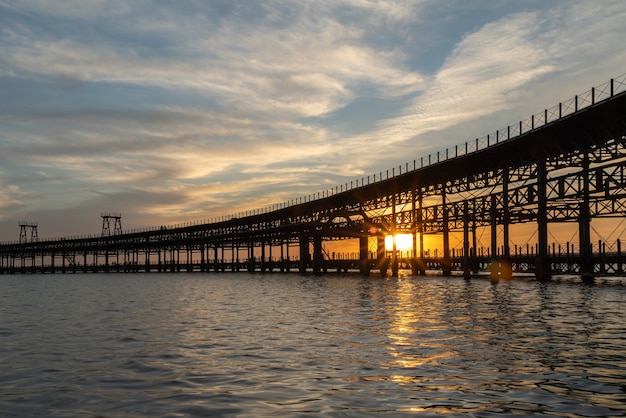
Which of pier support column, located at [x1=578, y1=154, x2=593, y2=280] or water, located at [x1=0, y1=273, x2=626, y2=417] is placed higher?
pier support column, located at [x1=578, y1=154, x2=593, y2=280]

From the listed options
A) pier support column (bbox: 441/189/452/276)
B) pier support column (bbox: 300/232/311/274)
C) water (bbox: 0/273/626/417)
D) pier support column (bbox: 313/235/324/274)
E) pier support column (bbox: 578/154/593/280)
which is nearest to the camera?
water (bbox: 0/273/626/417)

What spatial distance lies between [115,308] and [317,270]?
9315cm

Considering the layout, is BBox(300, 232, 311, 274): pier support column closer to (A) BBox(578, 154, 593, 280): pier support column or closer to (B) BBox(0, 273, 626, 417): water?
(A) BBox(578, 154, 593, 280): pier support column

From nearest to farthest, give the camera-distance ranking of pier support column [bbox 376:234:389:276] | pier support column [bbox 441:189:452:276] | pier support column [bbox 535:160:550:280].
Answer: pier support column [bbox 535:160:550:280] < pier support column [bbox 441:189:452:276] < pier support column [bbox 376:234:389:276]

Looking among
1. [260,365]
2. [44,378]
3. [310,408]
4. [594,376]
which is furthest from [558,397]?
[44,378]

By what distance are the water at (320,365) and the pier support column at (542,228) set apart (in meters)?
36.3

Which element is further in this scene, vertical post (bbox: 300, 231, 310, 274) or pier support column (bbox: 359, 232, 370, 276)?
vertical post (bbox: 300, 231, 310, 274)

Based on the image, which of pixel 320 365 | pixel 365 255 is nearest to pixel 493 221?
pixel 365 255

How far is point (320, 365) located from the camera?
1686cm

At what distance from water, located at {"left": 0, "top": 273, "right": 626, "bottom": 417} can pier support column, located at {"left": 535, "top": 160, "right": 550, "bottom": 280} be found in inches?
1429

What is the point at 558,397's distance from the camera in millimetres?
12836

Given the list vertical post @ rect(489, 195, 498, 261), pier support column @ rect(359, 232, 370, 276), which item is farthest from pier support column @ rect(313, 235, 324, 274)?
vertical post @ rect(489, 195, 498, 261)

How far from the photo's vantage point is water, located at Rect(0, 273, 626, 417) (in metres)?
12.5

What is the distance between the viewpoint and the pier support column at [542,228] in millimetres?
65875
